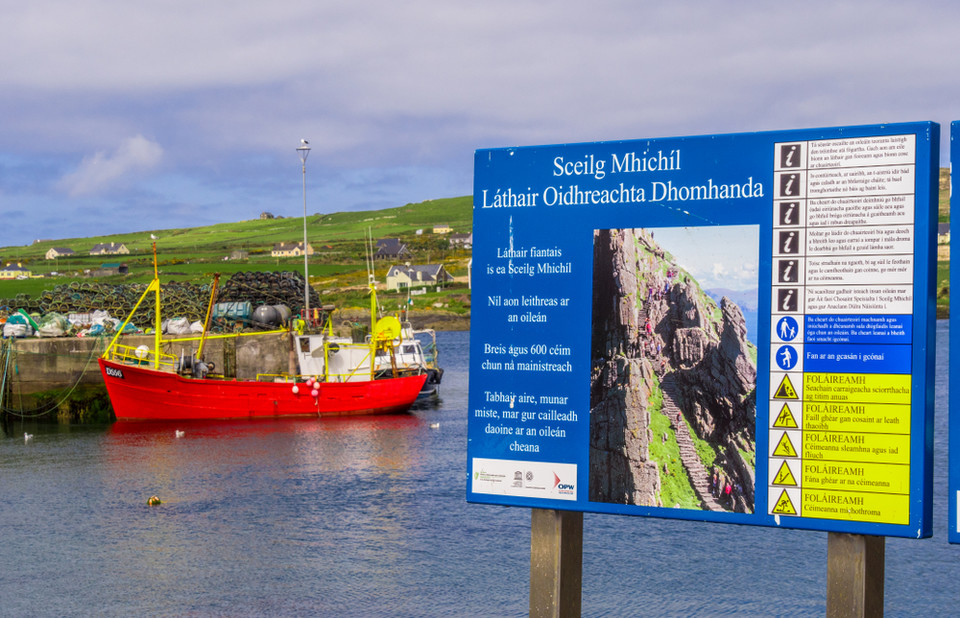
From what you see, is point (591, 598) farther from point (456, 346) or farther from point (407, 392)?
point (456, 346)

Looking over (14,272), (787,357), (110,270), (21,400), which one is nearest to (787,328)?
(787,357)

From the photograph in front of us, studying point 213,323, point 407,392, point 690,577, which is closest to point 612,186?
point 690,577

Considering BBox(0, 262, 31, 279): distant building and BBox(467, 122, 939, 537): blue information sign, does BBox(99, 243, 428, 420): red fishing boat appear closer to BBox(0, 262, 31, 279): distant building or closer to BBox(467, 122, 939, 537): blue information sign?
BBox(467, 122, 939, 537): blue information sign

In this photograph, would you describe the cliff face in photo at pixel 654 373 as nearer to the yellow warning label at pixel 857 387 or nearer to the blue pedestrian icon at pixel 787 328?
the blue pedestrian icon at pixel 787 328

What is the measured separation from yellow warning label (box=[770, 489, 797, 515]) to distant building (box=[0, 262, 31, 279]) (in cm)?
17549

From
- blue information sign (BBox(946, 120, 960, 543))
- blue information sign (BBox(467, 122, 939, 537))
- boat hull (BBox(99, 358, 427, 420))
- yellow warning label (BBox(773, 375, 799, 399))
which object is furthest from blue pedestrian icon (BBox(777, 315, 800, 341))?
boat hull (BBox(99, 358, 427, 420))

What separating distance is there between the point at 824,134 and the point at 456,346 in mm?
96582

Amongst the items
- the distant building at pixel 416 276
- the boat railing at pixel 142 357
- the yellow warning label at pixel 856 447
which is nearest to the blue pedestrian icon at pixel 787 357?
the yellow warning label at pixel 856 447

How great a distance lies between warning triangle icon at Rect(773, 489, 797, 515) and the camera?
6270 mm

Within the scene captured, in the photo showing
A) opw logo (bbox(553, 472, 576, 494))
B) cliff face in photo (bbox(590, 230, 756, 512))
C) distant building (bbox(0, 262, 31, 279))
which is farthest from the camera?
distant building (bbox(0, 262, 31, 279))

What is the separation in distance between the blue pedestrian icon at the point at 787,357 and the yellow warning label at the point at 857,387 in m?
0.11

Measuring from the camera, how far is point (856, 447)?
6086 millimetres

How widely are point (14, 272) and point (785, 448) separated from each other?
611 ft

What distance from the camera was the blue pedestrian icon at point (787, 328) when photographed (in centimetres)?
625
